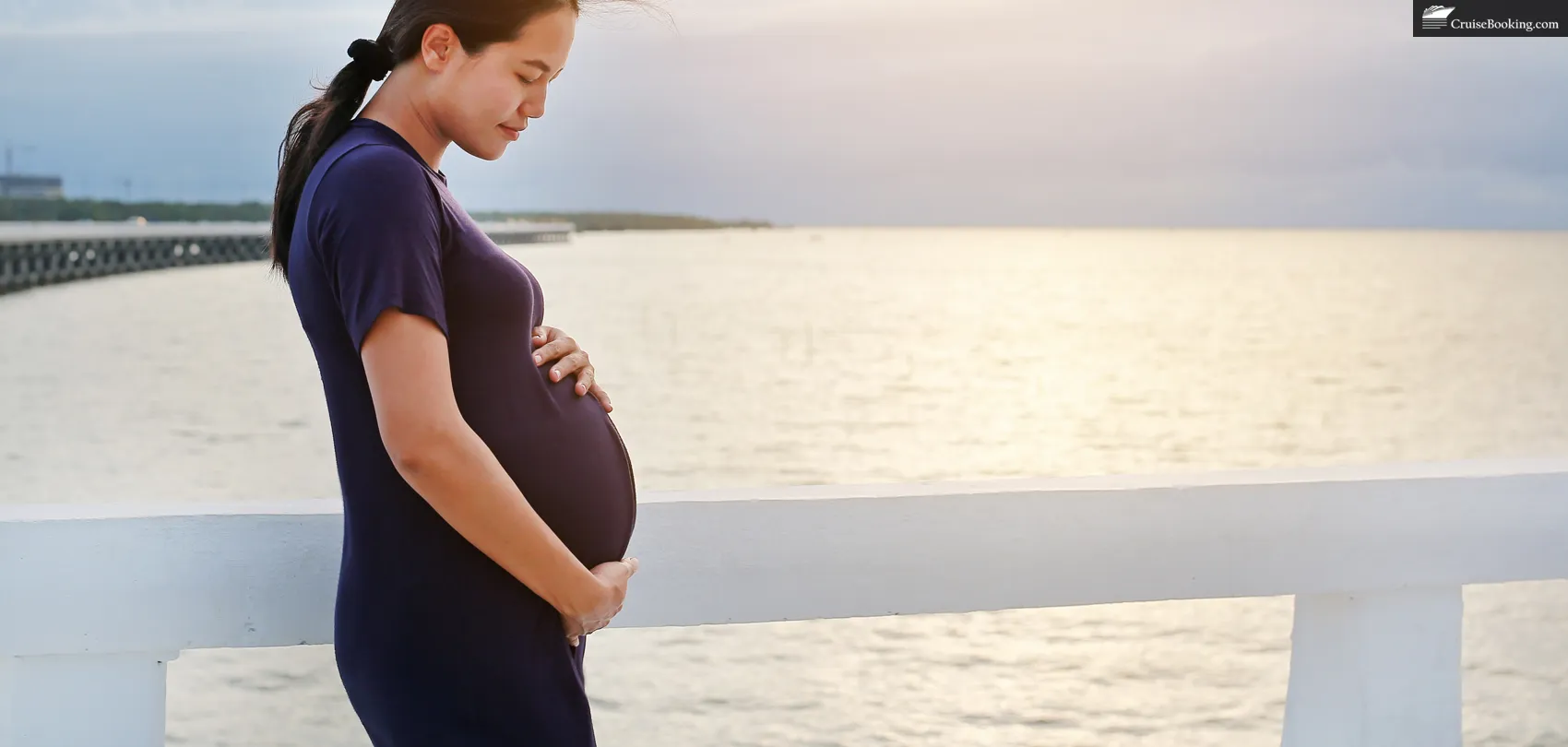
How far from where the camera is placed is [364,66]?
1402mm

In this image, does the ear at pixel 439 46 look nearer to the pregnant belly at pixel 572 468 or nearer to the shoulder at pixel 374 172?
the shoulder at pixel 374 172

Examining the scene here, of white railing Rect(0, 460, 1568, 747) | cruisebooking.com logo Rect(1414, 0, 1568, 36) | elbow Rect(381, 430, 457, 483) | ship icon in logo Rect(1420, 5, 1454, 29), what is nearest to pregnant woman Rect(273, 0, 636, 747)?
elbow Rect(381, 430, 457, 483)

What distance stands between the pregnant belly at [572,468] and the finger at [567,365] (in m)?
0.01

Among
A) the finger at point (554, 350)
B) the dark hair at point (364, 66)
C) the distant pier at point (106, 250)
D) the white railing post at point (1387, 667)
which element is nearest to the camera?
the dark hair at point (364, 66)

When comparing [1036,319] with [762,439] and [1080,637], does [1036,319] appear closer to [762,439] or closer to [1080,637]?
[762,439]

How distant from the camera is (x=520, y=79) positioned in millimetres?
1373

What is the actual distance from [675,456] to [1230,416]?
1039 cm

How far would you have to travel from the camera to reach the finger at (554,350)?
1.46 metres

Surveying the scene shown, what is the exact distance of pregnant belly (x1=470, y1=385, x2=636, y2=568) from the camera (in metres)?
1.39

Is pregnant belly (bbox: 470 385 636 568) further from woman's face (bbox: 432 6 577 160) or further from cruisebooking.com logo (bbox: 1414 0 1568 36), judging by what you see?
cruisebooking.com logo (bbox: 1414 0 1568 36)

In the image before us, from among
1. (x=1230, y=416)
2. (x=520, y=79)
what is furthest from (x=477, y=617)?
(x=1230, y=416)

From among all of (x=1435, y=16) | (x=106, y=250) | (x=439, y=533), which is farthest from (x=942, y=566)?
(x=106, y=250)

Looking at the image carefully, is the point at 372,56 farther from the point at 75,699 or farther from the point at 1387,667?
the point at 1387,667

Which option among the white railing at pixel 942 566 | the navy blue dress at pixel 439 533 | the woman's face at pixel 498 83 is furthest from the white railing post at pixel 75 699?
the woman's face at pixel 498 83
